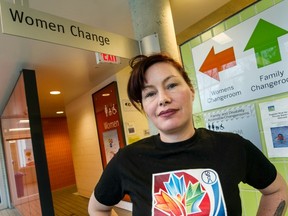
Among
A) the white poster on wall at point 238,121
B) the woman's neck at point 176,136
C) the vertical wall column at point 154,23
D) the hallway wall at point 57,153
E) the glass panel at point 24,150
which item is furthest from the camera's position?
the hallway wall at point 57,153

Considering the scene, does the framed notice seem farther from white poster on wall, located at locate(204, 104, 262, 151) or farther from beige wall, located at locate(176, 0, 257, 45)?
white poster on wall, located at locate(204, 104, 262, 151)

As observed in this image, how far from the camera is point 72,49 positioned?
10.3 ft

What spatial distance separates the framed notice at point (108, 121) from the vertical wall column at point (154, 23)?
2.77m

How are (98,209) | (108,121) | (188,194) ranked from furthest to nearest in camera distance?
(108,121), (98,209), (188,194)

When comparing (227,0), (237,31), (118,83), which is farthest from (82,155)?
(237,31)

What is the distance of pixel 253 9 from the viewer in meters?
1.52

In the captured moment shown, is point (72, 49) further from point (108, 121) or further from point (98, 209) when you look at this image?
point (98, 209)

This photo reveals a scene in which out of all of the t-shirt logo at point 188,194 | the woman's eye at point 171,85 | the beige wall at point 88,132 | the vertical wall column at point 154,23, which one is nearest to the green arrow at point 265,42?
the vertical wall column at point 154,23

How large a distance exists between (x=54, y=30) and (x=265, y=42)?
1171mm

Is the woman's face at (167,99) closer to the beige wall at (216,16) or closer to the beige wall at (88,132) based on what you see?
the beige wall at (216,16)

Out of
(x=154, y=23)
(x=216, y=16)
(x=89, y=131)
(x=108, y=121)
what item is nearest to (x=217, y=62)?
(x=154, y=23)

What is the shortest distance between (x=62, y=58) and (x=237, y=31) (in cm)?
→ 248

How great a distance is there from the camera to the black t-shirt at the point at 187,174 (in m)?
0.87

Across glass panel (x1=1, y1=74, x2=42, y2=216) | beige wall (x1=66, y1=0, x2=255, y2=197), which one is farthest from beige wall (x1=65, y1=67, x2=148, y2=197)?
glass panel (x1=1, y1=74, x2=42, y2=216)
